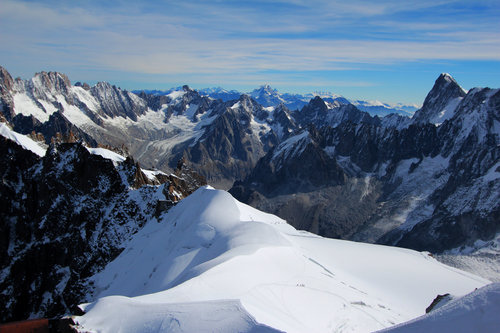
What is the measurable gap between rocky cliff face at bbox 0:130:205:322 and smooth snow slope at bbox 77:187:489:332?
549cm

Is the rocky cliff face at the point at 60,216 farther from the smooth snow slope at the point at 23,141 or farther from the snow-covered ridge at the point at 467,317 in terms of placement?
the snow-covered ridge at the point at 467,317

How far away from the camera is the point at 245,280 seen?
2520 cm

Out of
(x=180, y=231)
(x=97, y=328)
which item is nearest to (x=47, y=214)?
(x=180, y=231)

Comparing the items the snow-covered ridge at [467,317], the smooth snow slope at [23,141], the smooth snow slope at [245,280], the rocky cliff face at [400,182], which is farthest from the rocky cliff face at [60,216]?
the rocky cliff face at [400,182]

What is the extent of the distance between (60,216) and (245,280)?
48.5 meters

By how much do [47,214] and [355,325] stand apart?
58155 millimetres

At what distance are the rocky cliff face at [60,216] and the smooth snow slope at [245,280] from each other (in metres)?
5.49

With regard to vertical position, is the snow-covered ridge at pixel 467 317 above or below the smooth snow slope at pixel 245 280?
above

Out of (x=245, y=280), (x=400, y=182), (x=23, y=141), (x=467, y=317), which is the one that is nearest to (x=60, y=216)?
(x=23, y=141)

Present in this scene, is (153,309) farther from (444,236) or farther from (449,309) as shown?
(444,236)

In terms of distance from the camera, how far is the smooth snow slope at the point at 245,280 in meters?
18.9

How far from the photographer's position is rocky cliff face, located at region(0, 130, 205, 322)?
53.2 m

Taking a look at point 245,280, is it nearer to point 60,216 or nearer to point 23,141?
point 60,216

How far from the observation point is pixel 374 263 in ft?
142
